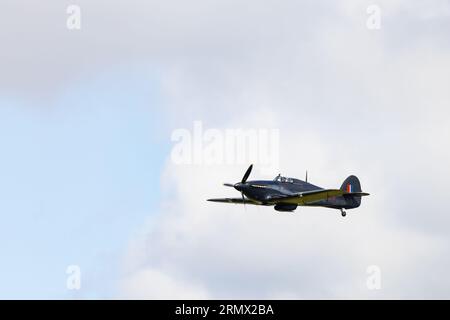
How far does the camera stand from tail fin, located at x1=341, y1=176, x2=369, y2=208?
493ft

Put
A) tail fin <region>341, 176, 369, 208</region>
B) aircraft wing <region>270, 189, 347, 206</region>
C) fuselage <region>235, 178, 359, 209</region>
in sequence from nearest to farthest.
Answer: fuselage <region>235, 178, 359, 209</region>, aircraft wing <region>270, 189, 347, 206</region>, tail fin <region>341, 176, 369, 208</region>

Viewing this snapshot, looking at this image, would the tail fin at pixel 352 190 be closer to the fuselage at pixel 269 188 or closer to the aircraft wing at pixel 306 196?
the aircraft wing at pixel 306 196

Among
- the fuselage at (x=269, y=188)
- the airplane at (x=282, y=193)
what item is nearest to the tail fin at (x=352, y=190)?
the airplane at (x=282, y=193)

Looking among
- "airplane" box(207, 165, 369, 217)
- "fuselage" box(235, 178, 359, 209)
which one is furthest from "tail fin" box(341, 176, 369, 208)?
"fuselage" box(235, 178, 359, 209)

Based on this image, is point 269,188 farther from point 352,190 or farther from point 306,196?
point 352,190

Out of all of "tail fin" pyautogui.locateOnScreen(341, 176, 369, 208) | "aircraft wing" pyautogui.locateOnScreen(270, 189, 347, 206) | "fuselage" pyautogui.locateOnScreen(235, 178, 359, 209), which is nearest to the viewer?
"fuselage" pyautogui.locateOnScreen(235, 178, 359, 209)

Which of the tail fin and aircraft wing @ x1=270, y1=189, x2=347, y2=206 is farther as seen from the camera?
the tail fin

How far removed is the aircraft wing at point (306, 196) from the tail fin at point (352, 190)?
5922 millimetres

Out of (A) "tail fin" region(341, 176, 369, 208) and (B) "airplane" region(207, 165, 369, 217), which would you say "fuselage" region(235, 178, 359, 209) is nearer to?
(B) "airplane" region(207, 165, 369, 217)

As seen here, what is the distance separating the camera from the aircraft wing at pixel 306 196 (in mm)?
141625

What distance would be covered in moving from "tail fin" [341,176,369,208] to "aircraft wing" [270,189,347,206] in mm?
5922

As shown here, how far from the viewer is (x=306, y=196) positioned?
14212cm
